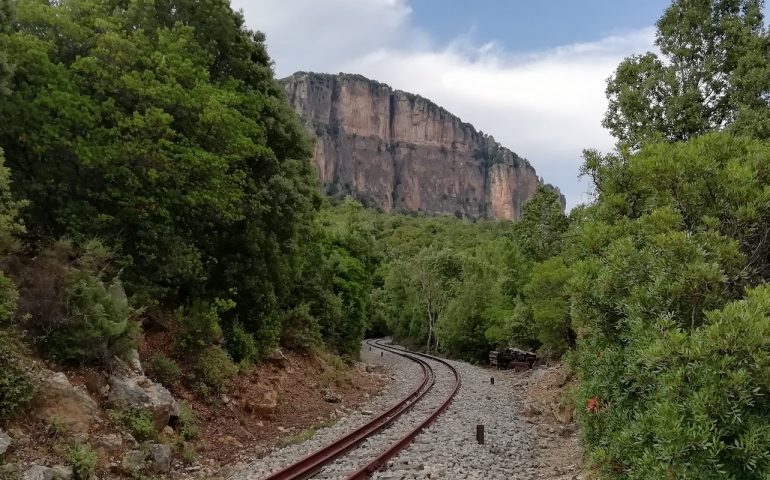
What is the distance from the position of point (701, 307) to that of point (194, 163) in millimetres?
10570

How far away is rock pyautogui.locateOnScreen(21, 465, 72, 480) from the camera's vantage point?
7215 mm

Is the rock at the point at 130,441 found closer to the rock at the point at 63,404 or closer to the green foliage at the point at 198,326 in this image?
the rock at the point at 63,404

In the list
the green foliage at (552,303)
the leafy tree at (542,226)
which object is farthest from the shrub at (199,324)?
the leafy tree at (542,226)

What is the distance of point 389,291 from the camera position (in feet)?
219

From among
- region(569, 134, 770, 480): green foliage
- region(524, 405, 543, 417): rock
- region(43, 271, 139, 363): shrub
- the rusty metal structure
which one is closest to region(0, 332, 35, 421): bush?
region(43, 271, 139, 363): shrub

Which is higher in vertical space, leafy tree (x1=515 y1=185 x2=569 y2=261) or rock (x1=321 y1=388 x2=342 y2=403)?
leafy tree (x1=515 y1=185 x2=569 y2=261)

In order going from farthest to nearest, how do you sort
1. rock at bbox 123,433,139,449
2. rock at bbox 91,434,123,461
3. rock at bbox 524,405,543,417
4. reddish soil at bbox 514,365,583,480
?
rock at bbox 524,405,543,417, reddish soil at bbox 514,365,583,480, rock at bbox 123,433,139,449, rock at bbox 91,434,123,461

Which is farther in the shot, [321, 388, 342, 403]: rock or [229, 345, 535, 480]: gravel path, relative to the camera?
[321, 388, 342, 403]: rock

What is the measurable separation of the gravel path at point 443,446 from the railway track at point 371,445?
3cm

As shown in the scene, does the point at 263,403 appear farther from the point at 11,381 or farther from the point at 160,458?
the point at 11,381

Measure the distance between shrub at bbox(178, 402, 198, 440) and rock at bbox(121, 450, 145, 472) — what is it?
166 centimetres

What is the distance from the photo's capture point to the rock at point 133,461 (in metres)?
Answer: 8.80

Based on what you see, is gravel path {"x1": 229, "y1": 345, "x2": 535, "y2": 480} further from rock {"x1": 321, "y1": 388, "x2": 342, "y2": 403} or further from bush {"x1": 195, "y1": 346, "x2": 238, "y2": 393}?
bush {"x1": 195, "y1": 346, "x2": 238, "y2": 393}

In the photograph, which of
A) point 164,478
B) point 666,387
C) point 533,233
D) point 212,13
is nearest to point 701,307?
point 666,387
